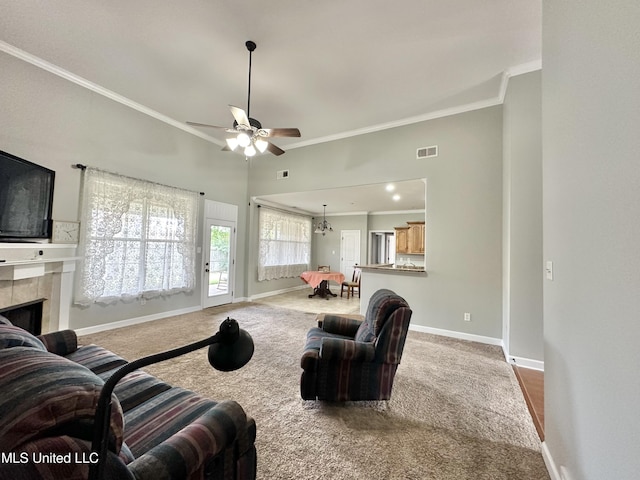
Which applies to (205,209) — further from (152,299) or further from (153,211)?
(152,299)

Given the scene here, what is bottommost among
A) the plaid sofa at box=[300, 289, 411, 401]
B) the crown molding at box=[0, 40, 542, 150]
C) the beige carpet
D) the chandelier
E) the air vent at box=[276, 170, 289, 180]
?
the beige carpet

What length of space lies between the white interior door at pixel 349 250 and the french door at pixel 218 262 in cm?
396

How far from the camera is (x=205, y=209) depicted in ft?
17.5

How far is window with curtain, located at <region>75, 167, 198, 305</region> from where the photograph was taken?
12.3ft

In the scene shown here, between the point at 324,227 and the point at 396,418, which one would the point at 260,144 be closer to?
the point at 396,418

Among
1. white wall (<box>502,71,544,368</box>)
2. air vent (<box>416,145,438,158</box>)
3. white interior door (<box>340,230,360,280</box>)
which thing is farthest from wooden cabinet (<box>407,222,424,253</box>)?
white wall (<box>502,71,544,368</box>)

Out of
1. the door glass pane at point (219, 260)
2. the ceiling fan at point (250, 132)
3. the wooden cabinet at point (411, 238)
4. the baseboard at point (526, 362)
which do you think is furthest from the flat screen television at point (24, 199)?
the wooden cabinet at point (411, 238)

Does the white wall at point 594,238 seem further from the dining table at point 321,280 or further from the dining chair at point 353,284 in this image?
the dining chair at point 353,284

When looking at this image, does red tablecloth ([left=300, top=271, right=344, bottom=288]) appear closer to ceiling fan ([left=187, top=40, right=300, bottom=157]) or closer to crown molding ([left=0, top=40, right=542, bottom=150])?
crown molding ([left=0, top=40, right=542, bottom=150])

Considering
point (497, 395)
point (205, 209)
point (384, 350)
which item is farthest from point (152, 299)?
point (497, 395)

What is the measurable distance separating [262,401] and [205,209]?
4075 mm

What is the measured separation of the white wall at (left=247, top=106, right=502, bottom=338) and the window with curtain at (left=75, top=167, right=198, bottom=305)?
11.4ft

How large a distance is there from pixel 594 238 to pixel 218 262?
567 cm

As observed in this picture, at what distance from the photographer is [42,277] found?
318 cm
